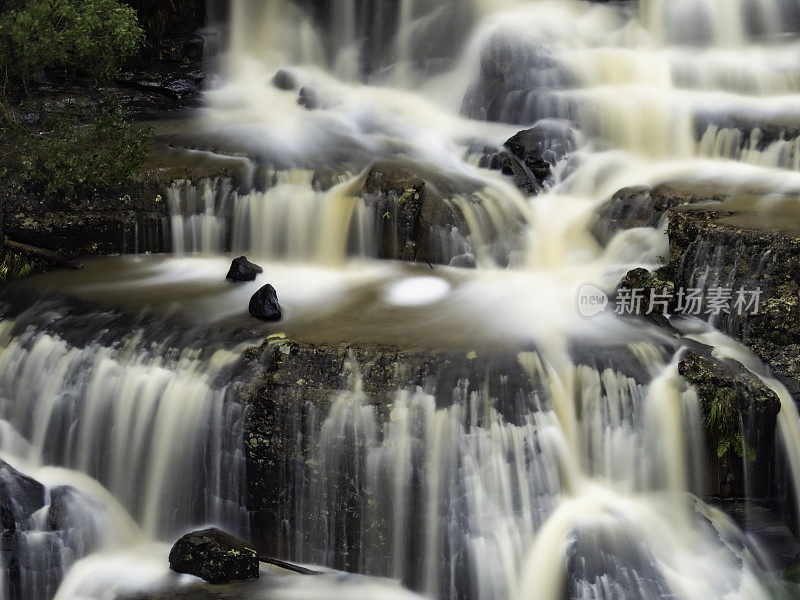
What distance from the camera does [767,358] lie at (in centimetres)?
757

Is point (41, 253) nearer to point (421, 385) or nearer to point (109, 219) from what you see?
point (109, 219)

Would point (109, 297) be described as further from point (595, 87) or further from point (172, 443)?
point (595, 87)

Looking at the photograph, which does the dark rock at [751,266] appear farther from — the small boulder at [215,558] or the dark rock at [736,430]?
the small boulder at [215,558]

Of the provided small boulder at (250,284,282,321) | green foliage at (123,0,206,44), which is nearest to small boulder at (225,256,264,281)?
small boulder at (250,284,282,321)

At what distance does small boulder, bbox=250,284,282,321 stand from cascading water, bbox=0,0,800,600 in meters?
0.20

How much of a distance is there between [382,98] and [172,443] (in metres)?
7.33

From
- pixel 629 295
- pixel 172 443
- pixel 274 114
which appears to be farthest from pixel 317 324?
pixel 274 114

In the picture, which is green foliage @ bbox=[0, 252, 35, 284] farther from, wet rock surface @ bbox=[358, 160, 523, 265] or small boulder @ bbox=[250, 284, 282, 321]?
wet rock surface @ bbox=[358, 160, 523, 265]

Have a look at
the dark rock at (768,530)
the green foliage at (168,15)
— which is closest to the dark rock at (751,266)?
the dark rock at (768,530)

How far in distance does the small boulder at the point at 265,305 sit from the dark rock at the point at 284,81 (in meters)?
5.98

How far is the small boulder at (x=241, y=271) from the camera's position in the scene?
909cm

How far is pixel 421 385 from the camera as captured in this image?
686 centimetres

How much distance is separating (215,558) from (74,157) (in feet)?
15.8

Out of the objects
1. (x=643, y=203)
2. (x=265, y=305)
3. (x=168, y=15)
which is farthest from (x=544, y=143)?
(x=168, y=15)
